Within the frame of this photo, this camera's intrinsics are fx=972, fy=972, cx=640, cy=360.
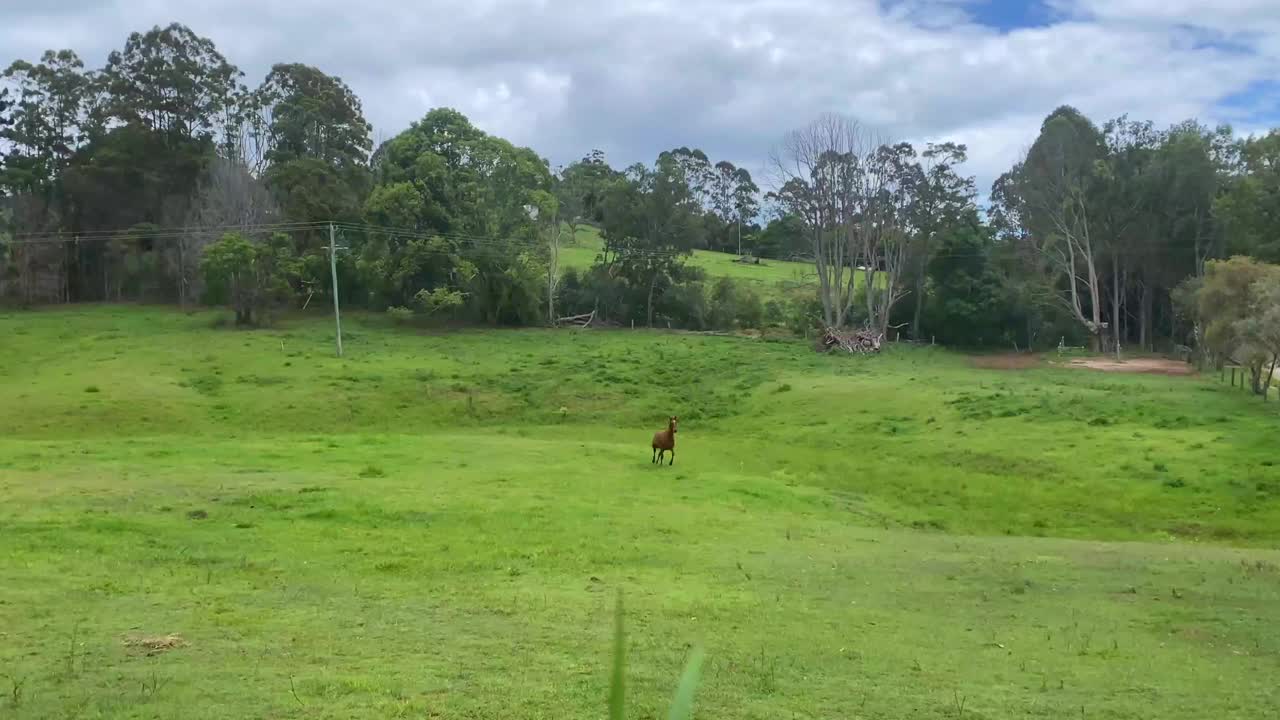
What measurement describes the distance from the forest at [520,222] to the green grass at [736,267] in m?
4.14

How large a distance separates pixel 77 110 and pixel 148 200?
9.06 meters

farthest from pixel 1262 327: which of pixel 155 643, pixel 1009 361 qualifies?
pixel 155 643

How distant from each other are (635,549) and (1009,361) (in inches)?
1694

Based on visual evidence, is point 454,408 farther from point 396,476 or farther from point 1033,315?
point 1033,315

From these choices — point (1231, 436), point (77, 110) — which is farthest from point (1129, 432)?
point (77, 110)

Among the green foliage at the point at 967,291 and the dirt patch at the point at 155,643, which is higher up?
the green foliage at the point at 967,291

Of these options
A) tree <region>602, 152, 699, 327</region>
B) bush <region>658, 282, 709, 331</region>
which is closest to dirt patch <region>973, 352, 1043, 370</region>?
bush <region>658, 282, 709, 331</region>

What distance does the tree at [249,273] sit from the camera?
53.0 meters

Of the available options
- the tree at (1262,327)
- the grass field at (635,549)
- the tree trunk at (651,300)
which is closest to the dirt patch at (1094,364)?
the grass field at (635,549)

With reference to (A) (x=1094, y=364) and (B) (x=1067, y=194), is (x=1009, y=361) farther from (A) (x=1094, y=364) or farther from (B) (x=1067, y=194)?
(B) (x=1067, y=194)

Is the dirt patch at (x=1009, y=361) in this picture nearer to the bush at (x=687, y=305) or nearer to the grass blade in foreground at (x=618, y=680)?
the bush at (x=687, y=305)

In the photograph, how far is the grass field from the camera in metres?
7.87

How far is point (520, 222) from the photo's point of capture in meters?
60.1

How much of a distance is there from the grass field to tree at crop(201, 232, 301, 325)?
15.0m
